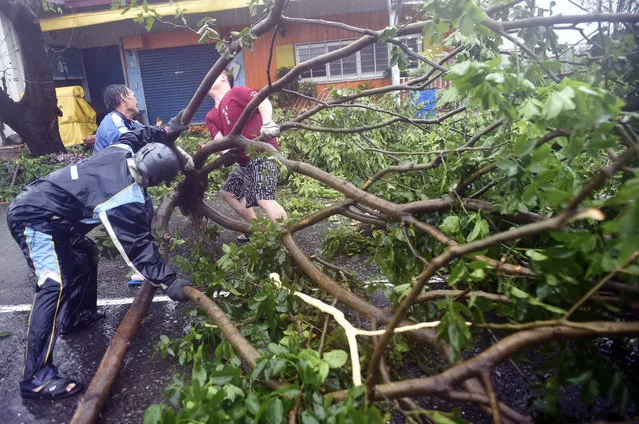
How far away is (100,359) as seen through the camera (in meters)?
2.96

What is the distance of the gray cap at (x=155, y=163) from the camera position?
2.91 m

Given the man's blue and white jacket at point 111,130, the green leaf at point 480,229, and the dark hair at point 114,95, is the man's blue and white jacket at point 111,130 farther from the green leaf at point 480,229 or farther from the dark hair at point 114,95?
the green leaf at point 480,229

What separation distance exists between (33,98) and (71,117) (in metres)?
2.77

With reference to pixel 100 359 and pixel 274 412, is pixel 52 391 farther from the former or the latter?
pixel 274 412

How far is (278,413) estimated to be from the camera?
1488 mm

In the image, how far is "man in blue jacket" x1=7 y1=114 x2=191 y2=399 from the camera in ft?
8.67

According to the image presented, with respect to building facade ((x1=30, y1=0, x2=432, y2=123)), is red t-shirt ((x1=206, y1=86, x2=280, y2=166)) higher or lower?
lower

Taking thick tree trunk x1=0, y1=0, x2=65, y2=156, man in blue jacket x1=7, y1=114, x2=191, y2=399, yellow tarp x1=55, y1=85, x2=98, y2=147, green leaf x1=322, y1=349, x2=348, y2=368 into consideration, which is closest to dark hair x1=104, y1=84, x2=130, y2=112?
man in blue jacket x1=7, y1=114, x2=191, y2=399

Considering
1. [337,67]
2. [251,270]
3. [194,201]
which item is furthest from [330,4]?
[251,270]

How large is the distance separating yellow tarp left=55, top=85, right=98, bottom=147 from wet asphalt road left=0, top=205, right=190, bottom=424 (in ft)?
27.5

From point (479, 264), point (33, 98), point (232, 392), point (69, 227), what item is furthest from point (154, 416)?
point (33, 98)

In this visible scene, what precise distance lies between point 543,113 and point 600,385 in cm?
88

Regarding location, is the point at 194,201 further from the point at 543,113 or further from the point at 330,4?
the point at 330,4

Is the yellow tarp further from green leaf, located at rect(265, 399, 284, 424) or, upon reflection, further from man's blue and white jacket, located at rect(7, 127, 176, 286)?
green leaf, located at rect(265, 399, 284, 424)
